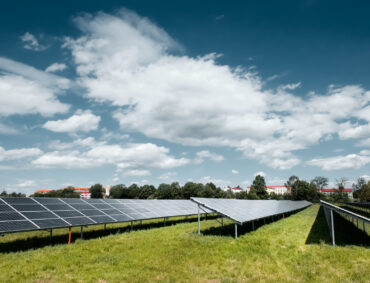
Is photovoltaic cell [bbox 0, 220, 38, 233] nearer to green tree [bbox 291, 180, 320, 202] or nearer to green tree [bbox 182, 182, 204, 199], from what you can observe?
green tree [bbox 182, 182, 204, 199]

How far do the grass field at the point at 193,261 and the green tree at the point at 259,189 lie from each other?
4419 inches

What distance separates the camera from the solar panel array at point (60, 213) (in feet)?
56.4

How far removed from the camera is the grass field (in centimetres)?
1180

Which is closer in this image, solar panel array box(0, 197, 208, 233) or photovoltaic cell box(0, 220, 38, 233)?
photovoltaic cell box(0, 220, 38, 233)

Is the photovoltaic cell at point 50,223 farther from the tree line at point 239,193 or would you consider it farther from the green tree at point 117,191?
the green tree at point 117,191

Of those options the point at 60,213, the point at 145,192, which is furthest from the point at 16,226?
the point at 145,192

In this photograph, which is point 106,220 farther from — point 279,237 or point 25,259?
point 279,237

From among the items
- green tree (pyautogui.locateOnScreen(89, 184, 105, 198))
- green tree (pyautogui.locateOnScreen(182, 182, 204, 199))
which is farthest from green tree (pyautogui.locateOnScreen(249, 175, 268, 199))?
green tree (pyautogui.locateOnScreen(89, 184, 105, 198))

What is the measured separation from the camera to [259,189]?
129m

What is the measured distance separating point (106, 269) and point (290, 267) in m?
9.30

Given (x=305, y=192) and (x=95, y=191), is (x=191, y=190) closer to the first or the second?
(x=305, y=192)

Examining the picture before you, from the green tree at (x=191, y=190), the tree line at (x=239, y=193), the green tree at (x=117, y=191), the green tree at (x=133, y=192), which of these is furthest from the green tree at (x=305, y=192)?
the green tree at (x=117, y=191)

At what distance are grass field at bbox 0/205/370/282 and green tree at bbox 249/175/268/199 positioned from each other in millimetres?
112237

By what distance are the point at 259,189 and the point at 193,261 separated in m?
122
